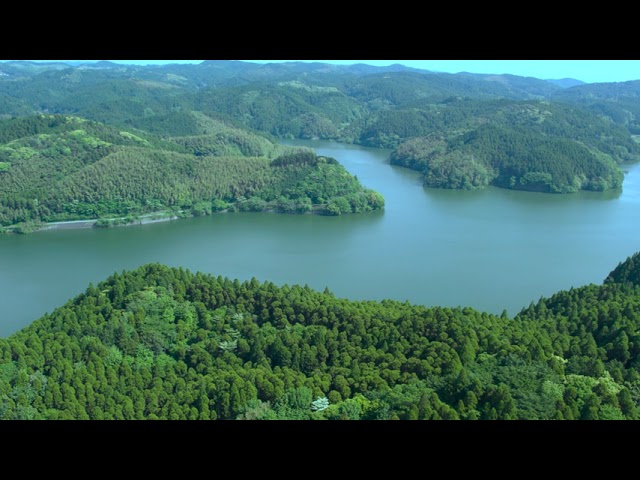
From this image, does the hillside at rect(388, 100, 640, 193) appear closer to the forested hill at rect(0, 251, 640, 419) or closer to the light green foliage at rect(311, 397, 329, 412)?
the forested hill at rect(0, 251, 640, 419)

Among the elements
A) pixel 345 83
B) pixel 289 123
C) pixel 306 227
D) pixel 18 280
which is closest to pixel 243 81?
pixel 345 83

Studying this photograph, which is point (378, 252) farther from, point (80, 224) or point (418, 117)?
point (418, 117)

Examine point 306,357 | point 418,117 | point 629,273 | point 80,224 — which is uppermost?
point 418,117

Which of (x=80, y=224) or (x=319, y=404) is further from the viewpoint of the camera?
(x=80, y=224)

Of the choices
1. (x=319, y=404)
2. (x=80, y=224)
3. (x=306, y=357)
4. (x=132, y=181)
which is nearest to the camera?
(x=319, y=404)

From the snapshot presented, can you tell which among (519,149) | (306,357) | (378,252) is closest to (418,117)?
(519,149)

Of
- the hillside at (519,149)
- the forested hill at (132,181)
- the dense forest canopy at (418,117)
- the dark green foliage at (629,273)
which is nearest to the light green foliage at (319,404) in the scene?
the dark green foliage at (629,273)
